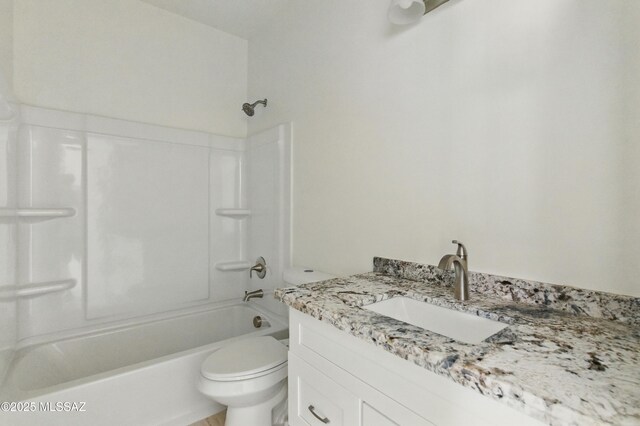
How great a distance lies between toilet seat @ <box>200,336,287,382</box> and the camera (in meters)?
1.31

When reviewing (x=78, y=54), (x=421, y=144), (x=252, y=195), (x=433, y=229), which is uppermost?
(x=78, y=54)

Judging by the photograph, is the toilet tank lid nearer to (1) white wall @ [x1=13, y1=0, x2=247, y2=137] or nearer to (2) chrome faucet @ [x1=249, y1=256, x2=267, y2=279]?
(2) chrome faucet @ [x1=249, y1=256, x2=267, y2=279]

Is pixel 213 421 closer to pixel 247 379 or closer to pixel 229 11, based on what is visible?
pixel 247 379

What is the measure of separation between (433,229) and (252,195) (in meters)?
1.59

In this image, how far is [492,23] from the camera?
1023mm

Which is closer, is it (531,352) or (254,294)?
(531,352)

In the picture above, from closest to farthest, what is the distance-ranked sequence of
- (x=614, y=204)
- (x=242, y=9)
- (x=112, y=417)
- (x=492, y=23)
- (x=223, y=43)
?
(x=614, y=204) → (x=492, y=23) → (x=112, y=417) → (x=242, y=9) → (x=223, y=43)

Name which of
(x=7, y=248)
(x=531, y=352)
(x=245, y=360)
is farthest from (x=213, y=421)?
(x=531, y=352)

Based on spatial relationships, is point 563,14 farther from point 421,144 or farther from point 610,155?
point 421,144

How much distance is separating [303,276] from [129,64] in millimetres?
1859

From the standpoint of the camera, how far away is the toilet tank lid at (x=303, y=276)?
5.33ft

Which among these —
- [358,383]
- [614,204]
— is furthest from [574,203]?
[358,383]

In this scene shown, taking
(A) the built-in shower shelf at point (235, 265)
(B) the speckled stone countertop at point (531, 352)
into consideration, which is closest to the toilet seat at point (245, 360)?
(B) the speckled stone countertop at point (531, 352)

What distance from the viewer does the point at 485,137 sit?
3.45 ft
